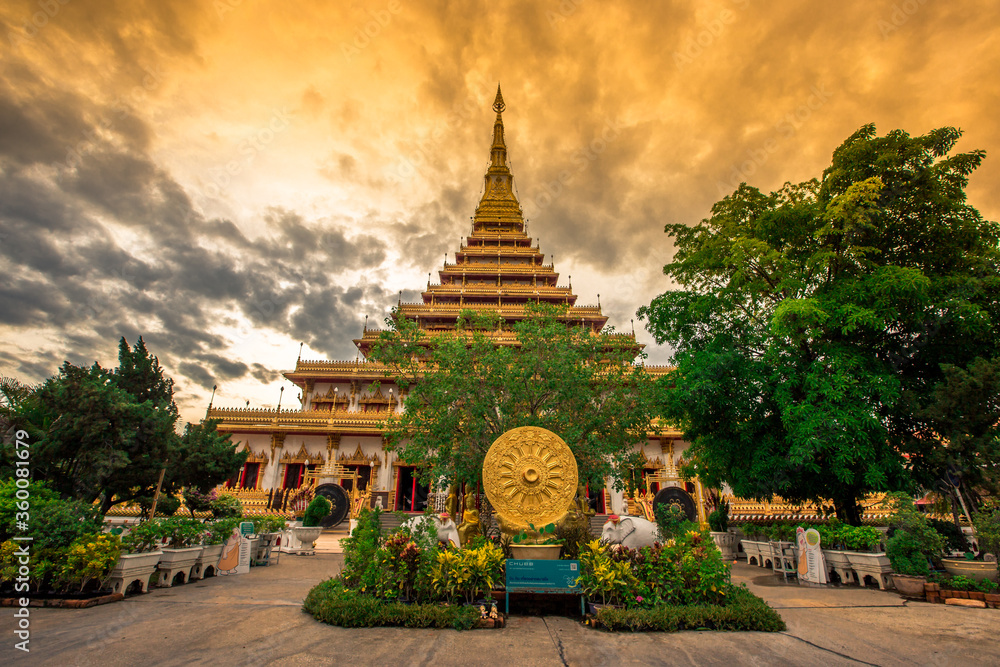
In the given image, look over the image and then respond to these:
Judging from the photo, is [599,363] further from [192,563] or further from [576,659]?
[192,563]

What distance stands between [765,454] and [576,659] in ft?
31.5

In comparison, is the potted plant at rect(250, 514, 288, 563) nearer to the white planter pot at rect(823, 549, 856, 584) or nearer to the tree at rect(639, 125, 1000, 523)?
the tree at rect(639, 125, 1000, 523)

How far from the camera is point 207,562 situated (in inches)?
409

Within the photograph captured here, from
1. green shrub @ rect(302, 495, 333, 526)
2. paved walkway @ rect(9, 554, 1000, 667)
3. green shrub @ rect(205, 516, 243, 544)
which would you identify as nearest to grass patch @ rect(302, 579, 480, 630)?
paved walkway @ rect(9, 554, 1000, 667)

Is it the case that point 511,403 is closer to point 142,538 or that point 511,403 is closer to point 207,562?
point 207,562

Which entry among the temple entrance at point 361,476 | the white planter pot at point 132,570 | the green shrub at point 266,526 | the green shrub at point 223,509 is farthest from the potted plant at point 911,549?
the temple entrance at point 361,476

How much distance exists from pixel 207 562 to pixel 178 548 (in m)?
1.08

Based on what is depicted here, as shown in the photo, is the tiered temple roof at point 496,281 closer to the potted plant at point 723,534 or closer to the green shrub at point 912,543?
the potted plant at point 723,534

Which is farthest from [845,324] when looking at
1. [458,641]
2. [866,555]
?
[458,641]

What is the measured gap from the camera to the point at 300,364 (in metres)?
27.8

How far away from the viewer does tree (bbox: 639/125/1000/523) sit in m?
11.3

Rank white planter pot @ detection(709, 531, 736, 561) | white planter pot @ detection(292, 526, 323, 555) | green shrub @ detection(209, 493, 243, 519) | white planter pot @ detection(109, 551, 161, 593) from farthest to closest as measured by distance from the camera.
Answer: white planter pot @ detection(292, 526, 323, 555), white planter pot @ detection(709, 531, 736, 561), green shrub @ detection(209, 493, 243, 519), white planter pot @ detection(109, 551, 161, 593)

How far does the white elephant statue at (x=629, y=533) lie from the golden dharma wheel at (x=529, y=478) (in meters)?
0.85

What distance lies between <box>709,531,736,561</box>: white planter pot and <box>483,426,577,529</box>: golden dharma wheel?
9.93 m
